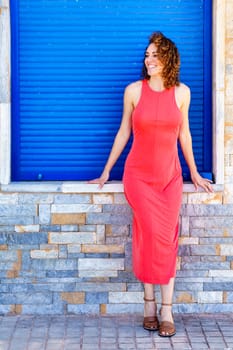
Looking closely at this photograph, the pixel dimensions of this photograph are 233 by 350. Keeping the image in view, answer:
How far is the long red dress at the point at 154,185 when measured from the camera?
432cm

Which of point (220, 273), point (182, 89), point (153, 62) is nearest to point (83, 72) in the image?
point (153, 62)

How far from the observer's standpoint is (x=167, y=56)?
434 cm

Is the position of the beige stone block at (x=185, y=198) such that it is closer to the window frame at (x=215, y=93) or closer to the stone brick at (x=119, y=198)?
the window frame at (x=215, y=93)

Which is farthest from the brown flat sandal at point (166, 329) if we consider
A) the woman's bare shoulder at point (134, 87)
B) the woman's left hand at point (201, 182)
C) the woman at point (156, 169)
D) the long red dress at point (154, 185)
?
the woman's bare shoulder at point (134, 87)

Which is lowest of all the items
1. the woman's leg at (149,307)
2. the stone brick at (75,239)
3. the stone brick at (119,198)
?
the woman's leg at (149,307)

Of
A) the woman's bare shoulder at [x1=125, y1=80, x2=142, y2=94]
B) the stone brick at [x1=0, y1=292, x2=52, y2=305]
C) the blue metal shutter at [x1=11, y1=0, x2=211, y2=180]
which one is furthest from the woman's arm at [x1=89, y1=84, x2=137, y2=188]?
the stone brick at [x1=0, y1=292, x2=52, y2=305]

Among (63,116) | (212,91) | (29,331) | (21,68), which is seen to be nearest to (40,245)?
(29,331)

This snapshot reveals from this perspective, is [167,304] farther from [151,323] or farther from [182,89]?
[182,89]

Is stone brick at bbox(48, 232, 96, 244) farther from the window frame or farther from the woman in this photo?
the window frame

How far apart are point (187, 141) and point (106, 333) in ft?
4.65

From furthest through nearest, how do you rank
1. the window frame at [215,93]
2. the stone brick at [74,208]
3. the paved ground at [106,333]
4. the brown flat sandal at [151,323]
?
the stone brick at [74,208] → the window frame at [215,93] → the brown flat sandal at [151,323] → the paved ground at [106,333]

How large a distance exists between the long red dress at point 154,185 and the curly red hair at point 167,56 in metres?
0.07

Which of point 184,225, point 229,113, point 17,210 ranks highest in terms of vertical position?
point 229,113

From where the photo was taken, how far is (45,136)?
4.76 meters
